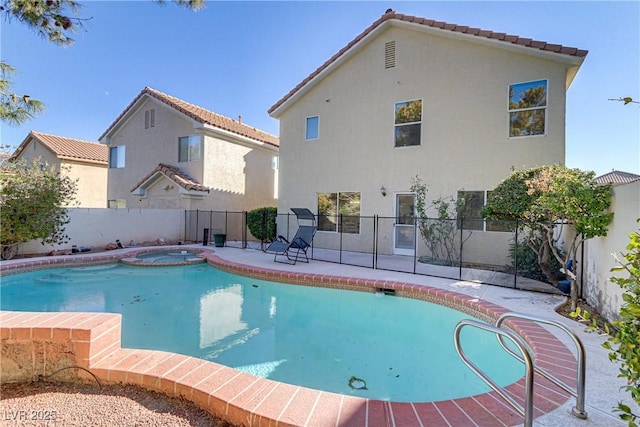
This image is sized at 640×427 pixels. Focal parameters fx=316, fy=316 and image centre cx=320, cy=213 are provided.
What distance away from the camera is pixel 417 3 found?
11445 millimetres

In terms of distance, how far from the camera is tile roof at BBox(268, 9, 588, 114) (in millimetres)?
9242

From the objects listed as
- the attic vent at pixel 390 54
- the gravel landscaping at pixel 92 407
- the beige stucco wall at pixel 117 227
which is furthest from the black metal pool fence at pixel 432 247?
the gravel landscaping at pixel 92 407

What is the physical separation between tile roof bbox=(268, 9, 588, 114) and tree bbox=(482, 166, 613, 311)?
441 cm

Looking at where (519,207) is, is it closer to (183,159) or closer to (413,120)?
(413,120)

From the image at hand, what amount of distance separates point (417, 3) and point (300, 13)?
4267mm

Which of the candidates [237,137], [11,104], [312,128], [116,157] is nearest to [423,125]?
[312,128]

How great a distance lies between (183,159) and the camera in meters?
16.7

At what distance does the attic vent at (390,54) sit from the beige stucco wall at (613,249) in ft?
29.0

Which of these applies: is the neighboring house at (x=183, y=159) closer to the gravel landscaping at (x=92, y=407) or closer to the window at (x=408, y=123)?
the window at (x=408, y=123)

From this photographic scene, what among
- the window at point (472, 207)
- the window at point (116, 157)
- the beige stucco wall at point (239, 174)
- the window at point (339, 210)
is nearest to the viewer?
the window at point (472, 207)

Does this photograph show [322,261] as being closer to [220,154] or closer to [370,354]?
[370,354]

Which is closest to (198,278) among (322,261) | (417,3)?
(322,261)

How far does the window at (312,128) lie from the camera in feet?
44.5

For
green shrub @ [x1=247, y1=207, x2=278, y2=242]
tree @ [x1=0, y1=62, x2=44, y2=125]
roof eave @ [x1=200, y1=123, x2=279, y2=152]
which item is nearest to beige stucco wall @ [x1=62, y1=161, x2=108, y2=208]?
roof eave @ [x1=200, y1=123, x2=279, y2=152]
